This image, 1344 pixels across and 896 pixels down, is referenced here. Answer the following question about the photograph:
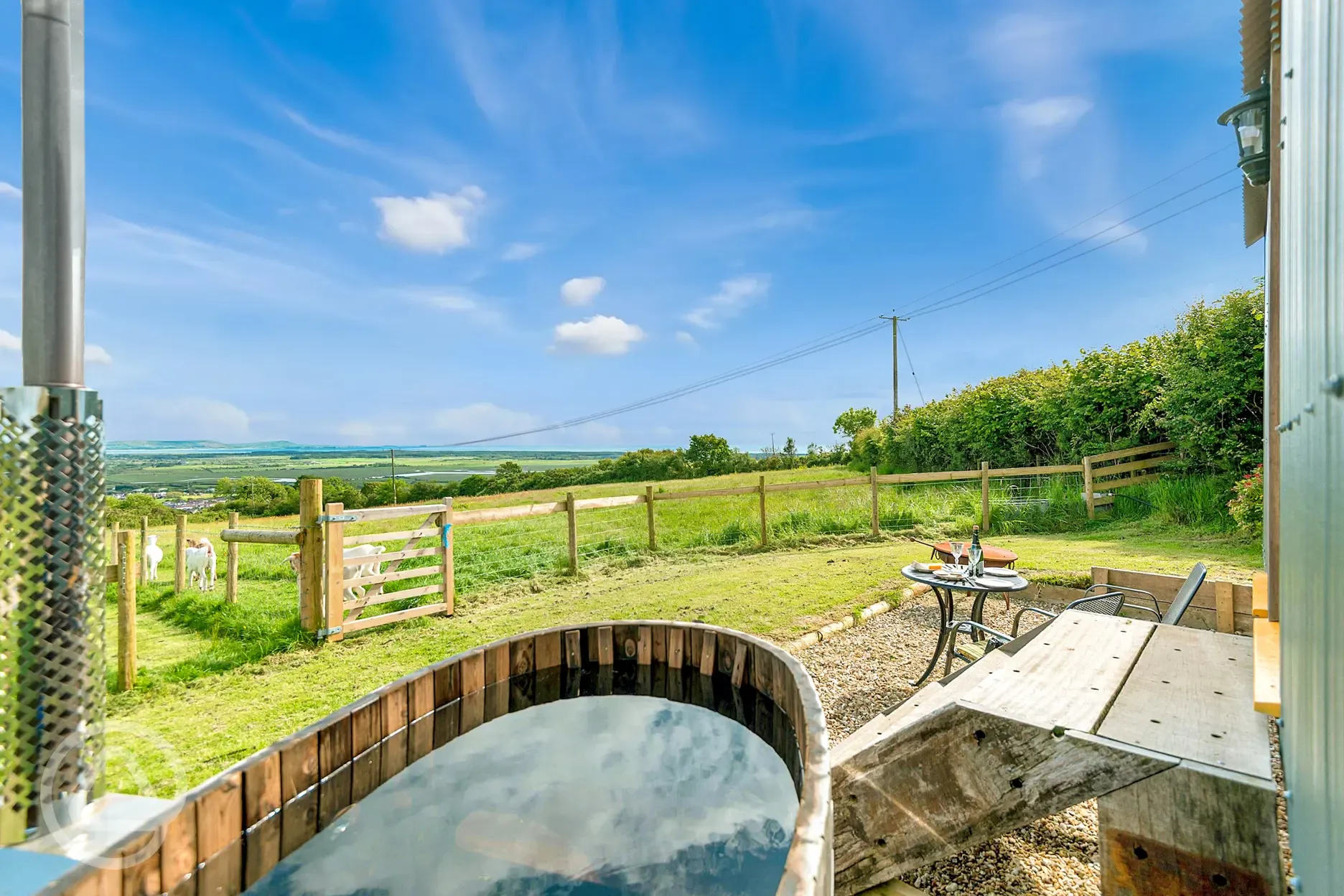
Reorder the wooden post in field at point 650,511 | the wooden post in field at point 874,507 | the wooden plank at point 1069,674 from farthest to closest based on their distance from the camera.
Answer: the wooden post in field at point 874,507 < the wooden post in field at point 650,511 < the wooden plank at point 1069,674

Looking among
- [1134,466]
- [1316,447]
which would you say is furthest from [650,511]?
[1134,466]

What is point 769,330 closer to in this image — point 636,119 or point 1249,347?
point 636,119

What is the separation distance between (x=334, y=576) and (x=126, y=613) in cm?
125

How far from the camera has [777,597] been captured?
552cm

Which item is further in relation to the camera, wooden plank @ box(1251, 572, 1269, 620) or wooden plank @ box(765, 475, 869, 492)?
wooden plank @ box(765, 475, 869, 492)

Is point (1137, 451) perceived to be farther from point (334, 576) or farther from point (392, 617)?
point (334, 576)

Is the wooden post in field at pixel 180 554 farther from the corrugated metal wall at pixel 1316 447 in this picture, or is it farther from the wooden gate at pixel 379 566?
the corrugated metal wall at pixel 1316 447

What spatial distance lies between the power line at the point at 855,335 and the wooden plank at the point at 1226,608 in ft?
29.6

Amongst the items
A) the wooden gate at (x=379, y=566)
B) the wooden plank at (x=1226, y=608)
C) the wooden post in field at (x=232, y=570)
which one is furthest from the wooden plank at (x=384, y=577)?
the wooden plank at (x=1226, y=608)

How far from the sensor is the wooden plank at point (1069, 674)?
5.28 feet

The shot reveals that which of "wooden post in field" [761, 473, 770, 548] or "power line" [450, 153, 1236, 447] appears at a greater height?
"power line" [450, 153, 1236, 447]

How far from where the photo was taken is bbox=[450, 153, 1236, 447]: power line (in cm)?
1577

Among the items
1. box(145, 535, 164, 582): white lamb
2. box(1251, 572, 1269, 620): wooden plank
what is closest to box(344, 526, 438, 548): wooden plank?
box(145, 535, 164, 582): white lamb

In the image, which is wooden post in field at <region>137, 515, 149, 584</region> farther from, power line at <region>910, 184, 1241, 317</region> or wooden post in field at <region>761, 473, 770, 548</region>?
power line at <region>910, 184, 1241, 317</region>
